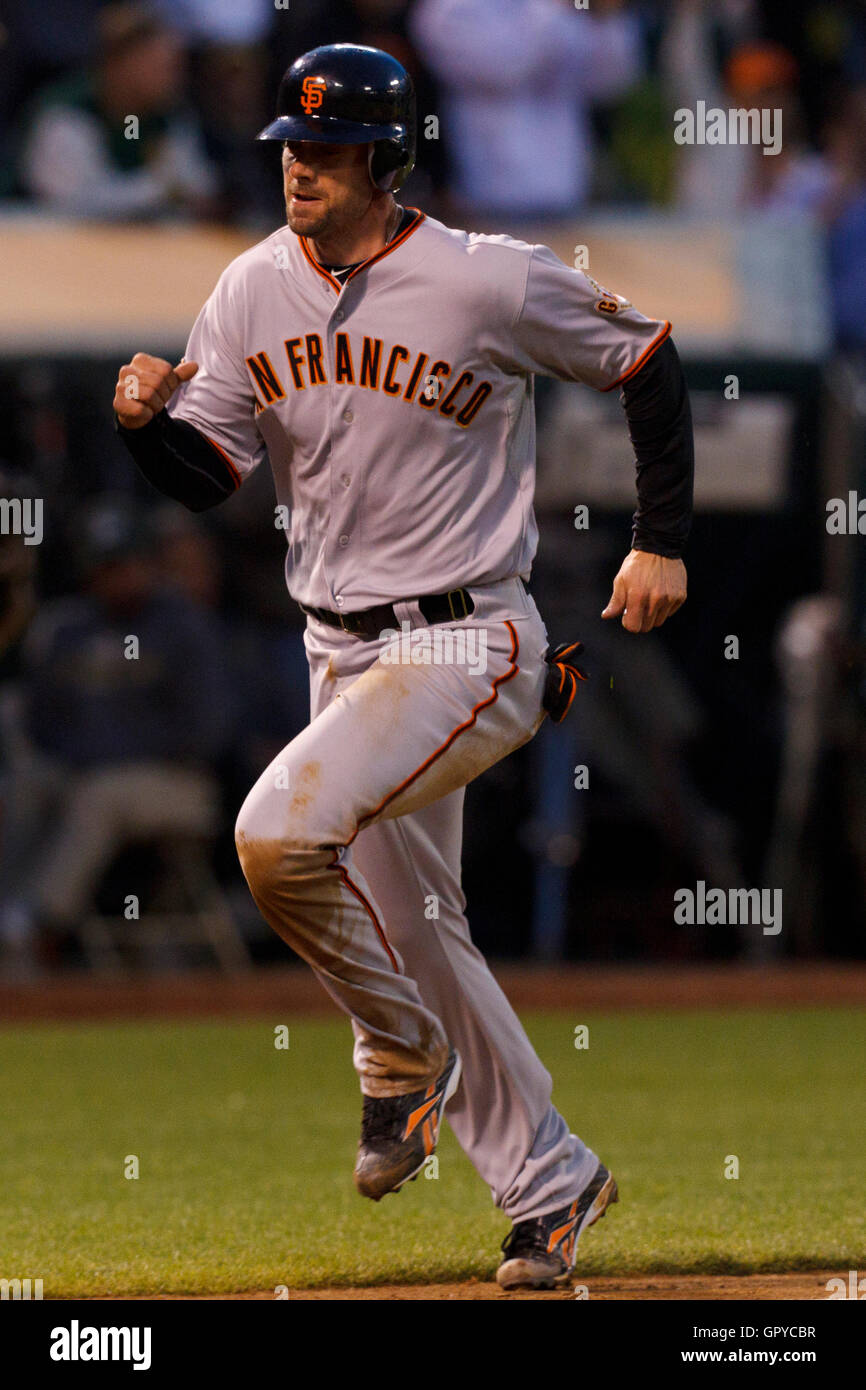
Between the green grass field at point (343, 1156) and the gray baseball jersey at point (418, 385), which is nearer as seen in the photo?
the gray baseball jersey at point (418, 385)

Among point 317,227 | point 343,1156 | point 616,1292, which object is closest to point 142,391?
point 317,227

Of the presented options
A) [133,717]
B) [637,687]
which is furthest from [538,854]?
[133,717]

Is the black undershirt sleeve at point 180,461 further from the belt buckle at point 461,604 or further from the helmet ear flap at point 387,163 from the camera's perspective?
the helmet ear flap at point 387,163

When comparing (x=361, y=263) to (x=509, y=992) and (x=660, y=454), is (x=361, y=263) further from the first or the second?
(x=509, y=992)

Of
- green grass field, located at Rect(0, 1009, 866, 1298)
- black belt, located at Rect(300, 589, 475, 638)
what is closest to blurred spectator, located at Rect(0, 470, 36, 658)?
green grass field, located at Rect(0, 1009, 866, 1298)

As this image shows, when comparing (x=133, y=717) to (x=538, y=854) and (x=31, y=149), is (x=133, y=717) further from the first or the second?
(x=31, y=149)

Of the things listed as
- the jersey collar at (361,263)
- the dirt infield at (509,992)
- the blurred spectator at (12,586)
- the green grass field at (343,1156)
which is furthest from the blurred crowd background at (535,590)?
the jersey collar at (361,263)
